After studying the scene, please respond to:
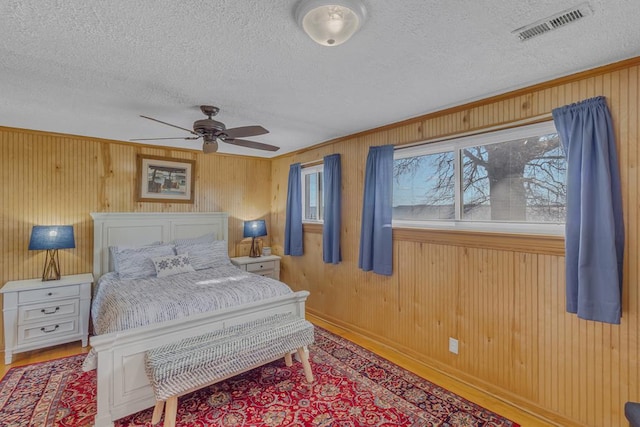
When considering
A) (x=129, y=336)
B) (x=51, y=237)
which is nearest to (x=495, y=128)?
(x=129, y=336)

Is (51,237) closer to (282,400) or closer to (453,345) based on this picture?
(282,400)

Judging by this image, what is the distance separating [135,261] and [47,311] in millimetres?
909

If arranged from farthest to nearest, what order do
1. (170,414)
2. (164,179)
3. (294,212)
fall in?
(294,212), (164,179), (170,414)

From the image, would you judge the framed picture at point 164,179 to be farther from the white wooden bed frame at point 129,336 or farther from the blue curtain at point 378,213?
the blue curtain at point 378,213

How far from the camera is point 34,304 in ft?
10.3

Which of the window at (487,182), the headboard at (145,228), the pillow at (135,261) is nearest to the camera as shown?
the window at (487,182)

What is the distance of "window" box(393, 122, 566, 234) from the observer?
7.55ft

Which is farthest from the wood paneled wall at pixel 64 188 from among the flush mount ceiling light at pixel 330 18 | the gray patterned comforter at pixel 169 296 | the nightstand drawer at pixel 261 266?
the flush mount ceiling light at pixel 330 18

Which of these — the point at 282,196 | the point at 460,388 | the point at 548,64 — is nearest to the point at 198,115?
the point at 282,196

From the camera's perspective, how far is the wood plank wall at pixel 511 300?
6.26 feet

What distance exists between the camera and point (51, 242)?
129 inches

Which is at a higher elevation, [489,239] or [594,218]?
[594,218]

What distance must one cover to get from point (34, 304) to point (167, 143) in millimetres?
2247

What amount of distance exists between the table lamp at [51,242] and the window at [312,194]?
111 inches
